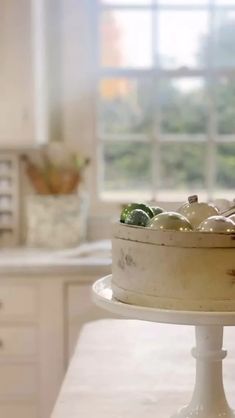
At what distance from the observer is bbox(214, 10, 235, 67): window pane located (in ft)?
10.9

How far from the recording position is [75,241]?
3.20 m

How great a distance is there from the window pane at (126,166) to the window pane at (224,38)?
558 mm

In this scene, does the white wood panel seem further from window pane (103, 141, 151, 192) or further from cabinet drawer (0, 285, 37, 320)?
window pane (103, 141, 151, 192)

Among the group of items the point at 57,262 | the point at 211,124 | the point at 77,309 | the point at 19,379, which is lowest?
the point at 19,379

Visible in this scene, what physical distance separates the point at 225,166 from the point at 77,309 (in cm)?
113

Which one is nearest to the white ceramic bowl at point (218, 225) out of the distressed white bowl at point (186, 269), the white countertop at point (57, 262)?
the distressed white bowl at point (186, 269)

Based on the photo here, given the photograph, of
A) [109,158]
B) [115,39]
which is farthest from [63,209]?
[115,39]

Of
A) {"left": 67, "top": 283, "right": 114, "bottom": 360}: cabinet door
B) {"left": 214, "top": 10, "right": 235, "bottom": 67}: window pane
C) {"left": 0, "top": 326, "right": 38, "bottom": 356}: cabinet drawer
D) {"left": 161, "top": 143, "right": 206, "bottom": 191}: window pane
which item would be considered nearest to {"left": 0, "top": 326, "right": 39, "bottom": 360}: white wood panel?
{"left": 0, "top": 326, "right": 38, "bottom": 356}: cabinet drawer

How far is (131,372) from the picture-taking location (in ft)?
4.69

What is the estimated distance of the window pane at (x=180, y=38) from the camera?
11.0 ft

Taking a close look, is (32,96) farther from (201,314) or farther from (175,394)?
(201,314)

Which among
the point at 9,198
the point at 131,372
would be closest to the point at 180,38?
the point at 9,198

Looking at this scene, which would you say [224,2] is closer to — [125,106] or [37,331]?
[125,106]

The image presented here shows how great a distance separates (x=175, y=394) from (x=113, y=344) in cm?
37
